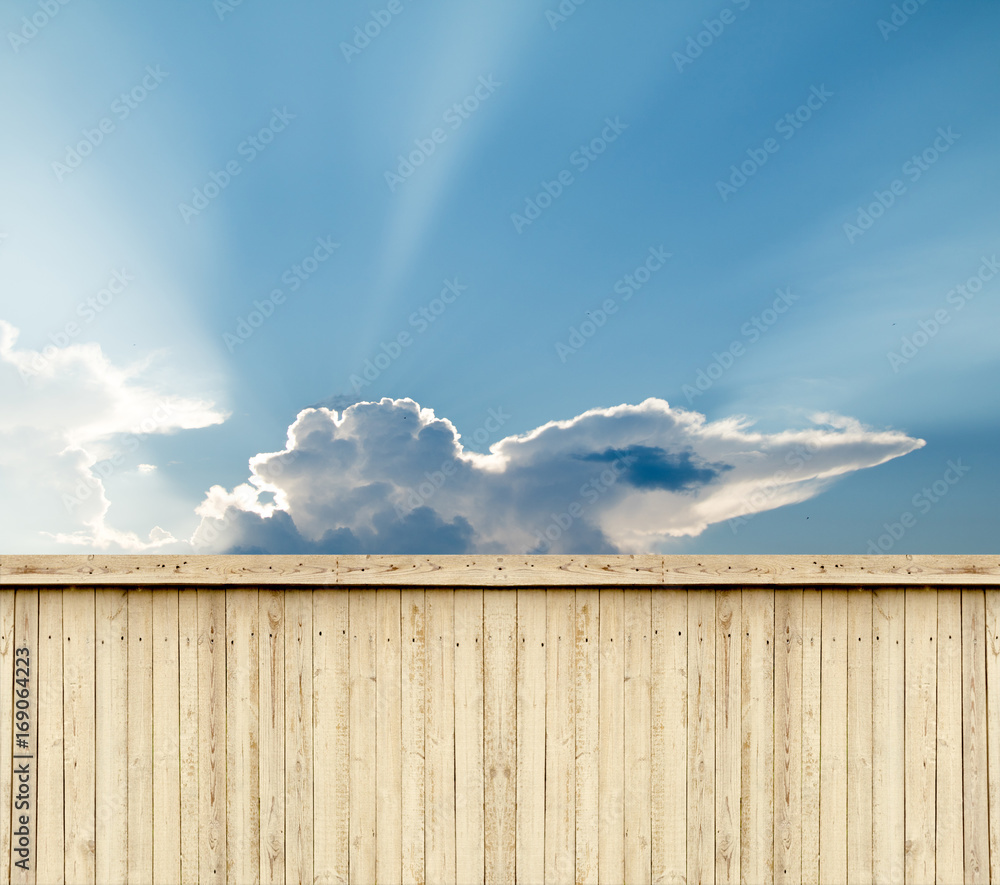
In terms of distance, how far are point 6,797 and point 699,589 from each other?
4490 millimetres

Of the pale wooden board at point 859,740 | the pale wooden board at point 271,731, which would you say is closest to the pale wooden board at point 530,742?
the pale wooden board at point 271,731

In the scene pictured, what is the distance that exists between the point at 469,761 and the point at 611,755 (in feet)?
2.85

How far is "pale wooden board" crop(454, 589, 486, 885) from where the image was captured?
3934 millimetres

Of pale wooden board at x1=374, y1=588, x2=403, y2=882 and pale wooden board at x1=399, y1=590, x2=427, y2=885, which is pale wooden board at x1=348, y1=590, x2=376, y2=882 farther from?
pale wooden board at x1=399, y1=590, x2=427, y2=885

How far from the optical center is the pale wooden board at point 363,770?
12.9 ft

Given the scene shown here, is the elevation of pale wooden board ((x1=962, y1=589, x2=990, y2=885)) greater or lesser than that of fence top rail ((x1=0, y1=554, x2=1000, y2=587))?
lesser

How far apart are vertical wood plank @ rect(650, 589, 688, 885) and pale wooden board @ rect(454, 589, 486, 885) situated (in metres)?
1.06

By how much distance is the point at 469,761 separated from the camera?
12.9 feet

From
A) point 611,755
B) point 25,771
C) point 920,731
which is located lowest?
point 25,771

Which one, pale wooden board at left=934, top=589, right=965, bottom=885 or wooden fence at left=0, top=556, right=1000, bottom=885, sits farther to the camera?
pale wooden board at left=934, top=589, right=965, bottom=885

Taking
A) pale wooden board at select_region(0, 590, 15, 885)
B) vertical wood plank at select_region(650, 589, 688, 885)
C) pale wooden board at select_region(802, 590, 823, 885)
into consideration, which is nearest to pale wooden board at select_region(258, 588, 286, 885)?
pale wooden board at select_region(0, 590, 15, 885)

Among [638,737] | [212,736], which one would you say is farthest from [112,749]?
[638,737]

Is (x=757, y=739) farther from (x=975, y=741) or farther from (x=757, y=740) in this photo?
(x=975, y=741)

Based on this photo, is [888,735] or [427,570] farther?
[888,735]
